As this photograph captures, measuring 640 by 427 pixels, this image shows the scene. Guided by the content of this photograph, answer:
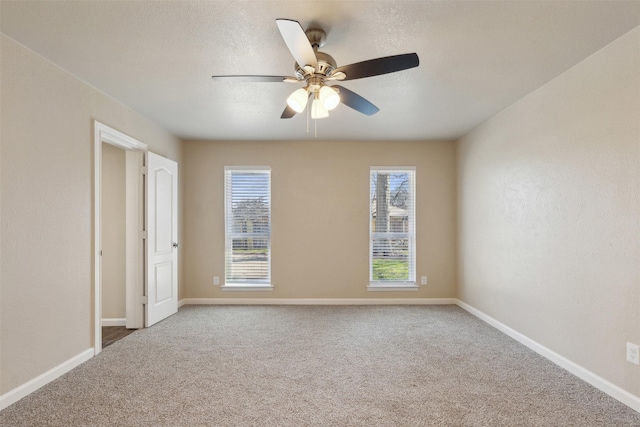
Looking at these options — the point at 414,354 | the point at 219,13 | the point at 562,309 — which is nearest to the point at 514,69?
the point at 562,309

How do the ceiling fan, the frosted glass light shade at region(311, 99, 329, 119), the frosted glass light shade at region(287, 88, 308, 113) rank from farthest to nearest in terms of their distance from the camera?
the frosted glass light shade at region(311, 99, 329, 119) < the frosted glass light shade at region(287, 88, 308, 113) < the ceiling fan

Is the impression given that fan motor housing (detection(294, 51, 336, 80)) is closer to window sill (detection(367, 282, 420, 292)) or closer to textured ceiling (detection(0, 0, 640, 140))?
textured ceiling (detection(0, 0, 640, 140))

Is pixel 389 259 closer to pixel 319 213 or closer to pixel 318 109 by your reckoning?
pixel 319 213

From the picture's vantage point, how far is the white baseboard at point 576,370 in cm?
222

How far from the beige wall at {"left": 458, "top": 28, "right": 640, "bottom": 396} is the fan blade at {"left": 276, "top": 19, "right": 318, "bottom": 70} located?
2.15m

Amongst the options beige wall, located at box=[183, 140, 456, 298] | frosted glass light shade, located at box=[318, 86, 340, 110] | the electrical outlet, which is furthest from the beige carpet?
frosted glass light shade, located at box=[318, 86, 340, 110]

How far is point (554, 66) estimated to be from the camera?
8.70ft

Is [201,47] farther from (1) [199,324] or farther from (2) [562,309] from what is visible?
(2) [562,309]

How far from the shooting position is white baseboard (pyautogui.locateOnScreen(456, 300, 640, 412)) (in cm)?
222

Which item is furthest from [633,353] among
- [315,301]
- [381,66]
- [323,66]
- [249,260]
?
[249,260]

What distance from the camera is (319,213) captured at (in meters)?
5.08

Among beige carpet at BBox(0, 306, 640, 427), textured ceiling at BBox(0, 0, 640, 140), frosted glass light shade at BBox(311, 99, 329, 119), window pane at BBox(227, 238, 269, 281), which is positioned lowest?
beige carpet at BBox(0, 306, 640, 427)

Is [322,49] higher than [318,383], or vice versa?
[322,49]

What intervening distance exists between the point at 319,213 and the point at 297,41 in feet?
11.2
